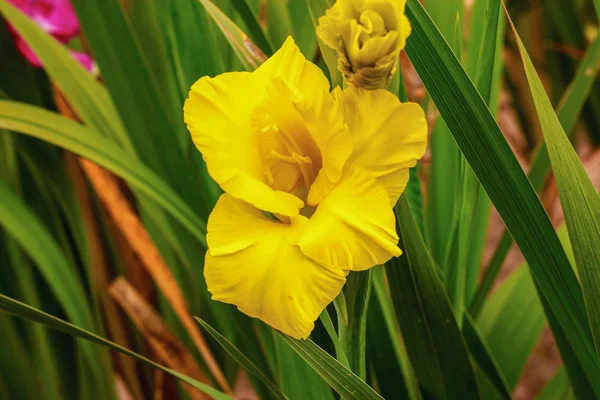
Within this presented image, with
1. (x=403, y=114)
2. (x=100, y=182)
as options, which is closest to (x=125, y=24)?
(x=100, y=182)

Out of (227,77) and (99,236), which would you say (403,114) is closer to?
(227,77)

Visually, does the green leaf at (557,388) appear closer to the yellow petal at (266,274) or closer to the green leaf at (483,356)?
the green leaf at (483,356)

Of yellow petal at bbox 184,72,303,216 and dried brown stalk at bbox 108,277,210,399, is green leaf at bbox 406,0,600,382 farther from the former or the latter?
dried brown stalk at bbox 108,277,210,399

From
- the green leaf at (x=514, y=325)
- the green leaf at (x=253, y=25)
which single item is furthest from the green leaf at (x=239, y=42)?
the green leaf at (x=514, y=325)

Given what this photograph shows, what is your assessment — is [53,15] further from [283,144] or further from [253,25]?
[283,144]

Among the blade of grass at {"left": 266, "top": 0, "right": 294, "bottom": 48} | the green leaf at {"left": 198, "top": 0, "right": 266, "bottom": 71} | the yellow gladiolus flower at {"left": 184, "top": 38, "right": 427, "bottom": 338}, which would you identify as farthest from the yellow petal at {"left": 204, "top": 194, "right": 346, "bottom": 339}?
the blade of grass at {"left": 266, "top": 0, "right": 294, "bottom": 48}

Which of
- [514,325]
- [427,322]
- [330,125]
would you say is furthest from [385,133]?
[514,325]
